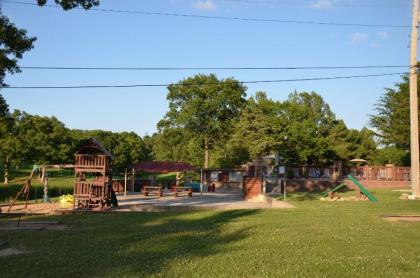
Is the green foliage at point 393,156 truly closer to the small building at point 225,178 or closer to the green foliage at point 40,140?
the small building at point 225,178

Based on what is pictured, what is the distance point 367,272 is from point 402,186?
40.3 metres

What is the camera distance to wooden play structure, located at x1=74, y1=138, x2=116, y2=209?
73.3 ft

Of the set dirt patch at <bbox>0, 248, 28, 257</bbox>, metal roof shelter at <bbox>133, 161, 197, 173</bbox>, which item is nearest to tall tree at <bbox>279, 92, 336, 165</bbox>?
metal roof shelter at <bbox>133, 161, 197, 173</bbox>

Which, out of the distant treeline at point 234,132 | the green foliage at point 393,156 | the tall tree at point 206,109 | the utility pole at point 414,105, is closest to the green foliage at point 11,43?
the utility pole at point 414,105

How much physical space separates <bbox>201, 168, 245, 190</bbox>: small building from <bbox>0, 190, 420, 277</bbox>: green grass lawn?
90.1 feet

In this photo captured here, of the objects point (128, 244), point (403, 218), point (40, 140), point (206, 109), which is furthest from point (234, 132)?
point (128, 244)

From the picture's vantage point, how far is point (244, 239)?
11.9m

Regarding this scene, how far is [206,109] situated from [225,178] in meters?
18.6

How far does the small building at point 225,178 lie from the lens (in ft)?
146

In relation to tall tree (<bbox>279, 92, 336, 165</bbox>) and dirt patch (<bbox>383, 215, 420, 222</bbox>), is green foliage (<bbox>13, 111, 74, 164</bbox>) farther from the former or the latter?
dirt patch (<bbox>383, 215, 420, 222</bbox>)

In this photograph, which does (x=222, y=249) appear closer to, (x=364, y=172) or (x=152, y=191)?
(x=152, y=191)

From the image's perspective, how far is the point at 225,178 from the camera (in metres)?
46.0

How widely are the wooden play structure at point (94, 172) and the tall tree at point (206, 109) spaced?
38764 millimetres

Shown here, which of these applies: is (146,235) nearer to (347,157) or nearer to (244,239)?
(244,239)
